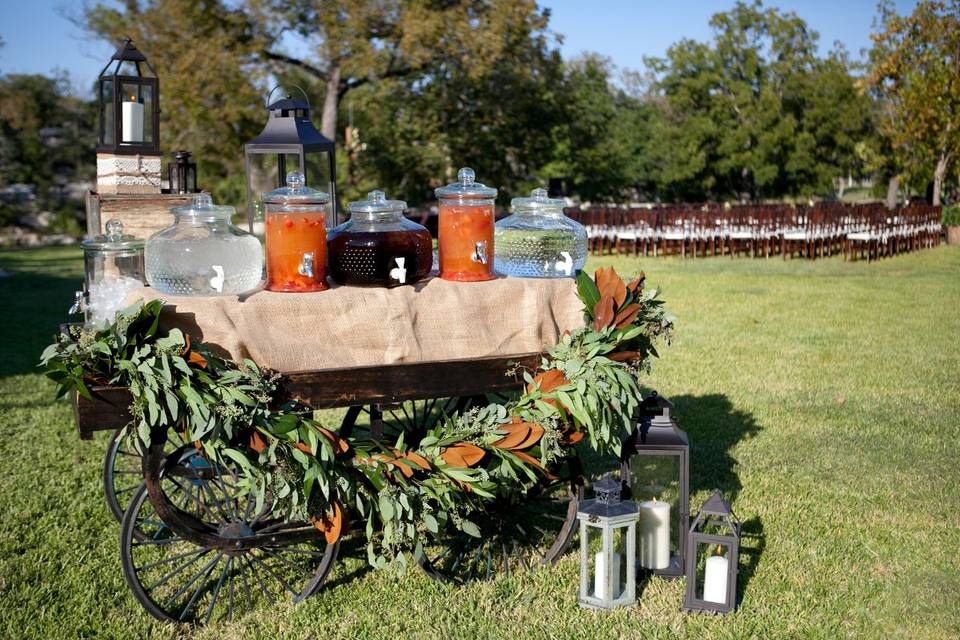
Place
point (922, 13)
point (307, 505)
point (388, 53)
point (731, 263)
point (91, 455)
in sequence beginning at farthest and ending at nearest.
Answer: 1. point (922, 13)
2. point (388, 53)
3. point (731, 263)
4. point (91, 455)
5. point (307, 505)

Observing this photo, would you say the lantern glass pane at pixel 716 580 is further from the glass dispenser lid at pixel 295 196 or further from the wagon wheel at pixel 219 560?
the glass dispenser lid at pixel 295 196

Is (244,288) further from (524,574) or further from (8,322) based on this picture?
(8,322)

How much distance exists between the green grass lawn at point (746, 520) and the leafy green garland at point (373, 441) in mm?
403

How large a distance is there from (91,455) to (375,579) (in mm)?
2556

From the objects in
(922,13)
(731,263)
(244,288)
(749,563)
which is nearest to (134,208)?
(244,288)

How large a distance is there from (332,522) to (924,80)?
82.5ft

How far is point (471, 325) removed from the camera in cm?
338

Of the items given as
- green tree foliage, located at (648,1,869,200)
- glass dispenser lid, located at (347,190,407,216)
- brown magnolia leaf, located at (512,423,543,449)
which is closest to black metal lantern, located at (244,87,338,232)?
glass dispenser lid, located at (347,190,407,216)

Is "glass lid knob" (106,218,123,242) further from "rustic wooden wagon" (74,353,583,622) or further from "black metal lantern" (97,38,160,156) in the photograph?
"black metal lantern" (97,38,160,156)

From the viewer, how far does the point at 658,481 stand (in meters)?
3.63

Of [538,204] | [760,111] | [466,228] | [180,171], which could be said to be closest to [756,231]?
[180,171]

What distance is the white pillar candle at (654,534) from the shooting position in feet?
11.5

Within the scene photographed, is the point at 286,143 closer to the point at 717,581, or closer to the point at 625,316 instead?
the point at 625,316

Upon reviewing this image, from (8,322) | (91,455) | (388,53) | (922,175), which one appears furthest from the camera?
(922,175)
